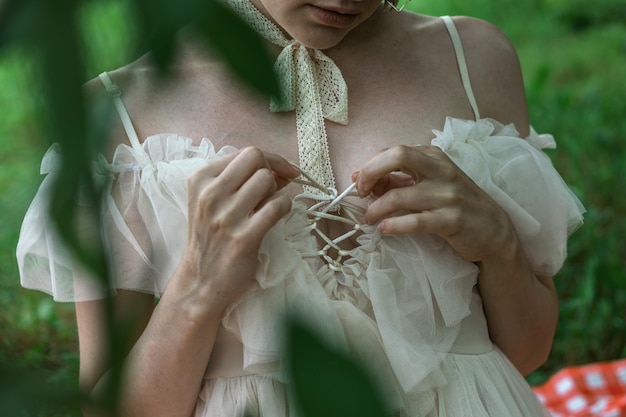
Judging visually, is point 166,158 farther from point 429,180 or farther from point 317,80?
point 429,180

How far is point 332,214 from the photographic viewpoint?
1.48 meters

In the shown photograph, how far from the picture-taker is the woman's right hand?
120 centimetres

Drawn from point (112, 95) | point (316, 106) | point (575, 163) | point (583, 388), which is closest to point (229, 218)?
point (316, 106)


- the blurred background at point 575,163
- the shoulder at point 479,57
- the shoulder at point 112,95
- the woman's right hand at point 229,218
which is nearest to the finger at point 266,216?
the woman's right hand at point 229,218

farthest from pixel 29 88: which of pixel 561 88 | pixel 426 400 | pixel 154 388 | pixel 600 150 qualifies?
pixel 561 88

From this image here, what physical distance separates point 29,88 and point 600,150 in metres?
3.74

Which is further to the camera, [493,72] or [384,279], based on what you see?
[493,72]

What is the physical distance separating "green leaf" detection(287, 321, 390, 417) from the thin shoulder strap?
1245 mm

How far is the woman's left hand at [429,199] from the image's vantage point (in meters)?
1.36

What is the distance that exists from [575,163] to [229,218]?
2.80m

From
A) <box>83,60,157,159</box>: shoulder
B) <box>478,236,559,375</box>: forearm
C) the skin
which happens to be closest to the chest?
the skin

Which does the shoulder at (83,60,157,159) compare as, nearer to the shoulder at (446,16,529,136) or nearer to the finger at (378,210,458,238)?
the finger at (378,210,458,238)

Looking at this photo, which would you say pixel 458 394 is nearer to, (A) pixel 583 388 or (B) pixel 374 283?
(B) pixel 374 283

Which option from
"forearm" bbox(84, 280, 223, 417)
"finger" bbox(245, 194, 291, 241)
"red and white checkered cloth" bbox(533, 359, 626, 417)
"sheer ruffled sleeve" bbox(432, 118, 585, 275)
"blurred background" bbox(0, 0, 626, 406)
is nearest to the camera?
"finger" bbox(245, 194, 291, 241)
